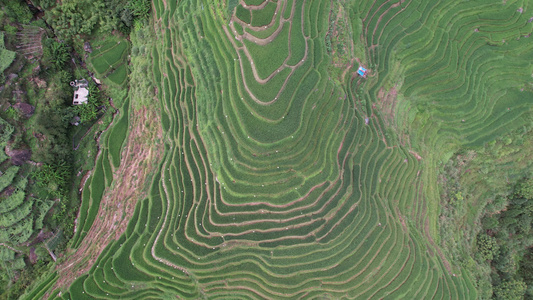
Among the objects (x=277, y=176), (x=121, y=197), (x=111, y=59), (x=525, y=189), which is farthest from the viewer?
(x=525, y=189)

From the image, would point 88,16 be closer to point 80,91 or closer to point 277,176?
point 80,91

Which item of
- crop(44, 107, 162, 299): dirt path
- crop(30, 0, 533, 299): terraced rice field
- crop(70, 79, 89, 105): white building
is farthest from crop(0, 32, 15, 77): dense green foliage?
crop(30, 0, 533, 299): terraced rice field

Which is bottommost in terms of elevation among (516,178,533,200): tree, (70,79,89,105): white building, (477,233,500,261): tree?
(477,233,500,261): tree

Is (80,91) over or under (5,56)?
under

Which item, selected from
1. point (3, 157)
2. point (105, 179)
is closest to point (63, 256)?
point (105, 179)

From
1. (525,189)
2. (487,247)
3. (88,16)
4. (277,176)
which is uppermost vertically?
(88,16)

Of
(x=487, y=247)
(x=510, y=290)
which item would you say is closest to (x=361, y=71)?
(x=487, y=247)

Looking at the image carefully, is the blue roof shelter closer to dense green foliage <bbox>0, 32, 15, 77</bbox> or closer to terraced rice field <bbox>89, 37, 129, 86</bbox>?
terraced rice field <bbox>89, 37, 129, 86</bbox>
